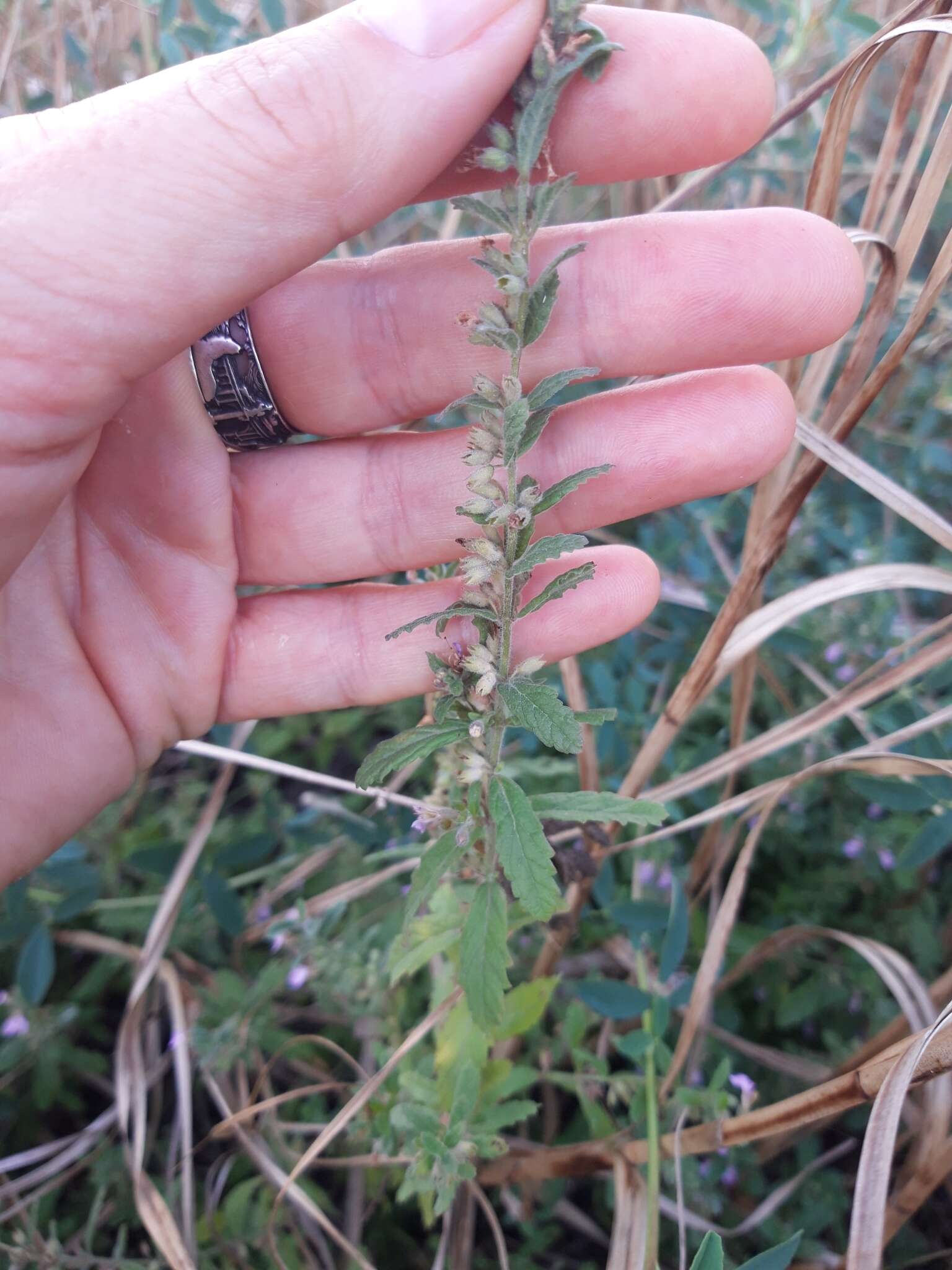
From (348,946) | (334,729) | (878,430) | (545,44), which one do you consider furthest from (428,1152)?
(878,430)

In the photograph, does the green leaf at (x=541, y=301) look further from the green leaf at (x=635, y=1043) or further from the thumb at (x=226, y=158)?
the green leaf at (x=635, y=1043)

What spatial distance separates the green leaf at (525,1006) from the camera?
209 cm

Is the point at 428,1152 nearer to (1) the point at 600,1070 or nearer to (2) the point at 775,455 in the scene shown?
(1) the point at 600,1070

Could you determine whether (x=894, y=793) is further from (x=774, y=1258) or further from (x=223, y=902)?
(x=223, y=902)

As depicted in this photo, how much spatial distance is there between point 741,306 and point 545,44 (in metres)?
0.70

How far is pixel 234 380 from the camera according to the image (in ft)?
7.47

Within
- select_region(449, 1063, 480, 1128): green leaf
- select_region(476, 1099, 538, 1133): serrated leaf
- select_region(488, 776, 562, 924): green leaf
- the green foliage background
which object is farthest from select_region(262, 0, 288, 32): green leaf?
select_region(476, 1099, 538, 1133): serrated leaf

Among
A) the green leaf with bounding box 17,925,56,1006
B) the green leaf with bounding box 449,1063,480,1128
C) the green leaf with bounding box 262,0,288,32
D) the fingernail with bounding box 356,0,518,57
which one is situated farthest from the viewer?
the green leaf with bounding box 262,0,288,32

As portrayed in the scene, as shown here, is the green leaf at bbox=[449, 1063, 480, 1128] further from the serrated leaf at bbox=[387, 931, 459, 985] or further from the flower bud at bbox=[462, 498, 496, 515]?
the flower bud at bbox=[462, 498, 496, 515]

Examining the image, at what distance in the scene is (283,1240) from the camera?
2.48 meters

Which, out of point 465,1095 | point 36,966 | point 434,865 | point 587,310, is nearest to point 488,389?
point 587,310

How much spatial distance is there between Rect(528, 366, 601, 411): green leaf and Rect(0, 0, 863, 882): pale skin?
0.49 metres

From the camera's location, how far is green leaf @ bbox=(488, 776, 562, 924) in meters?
1.66

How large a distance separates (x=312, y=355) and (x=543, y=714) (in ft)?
3.93
